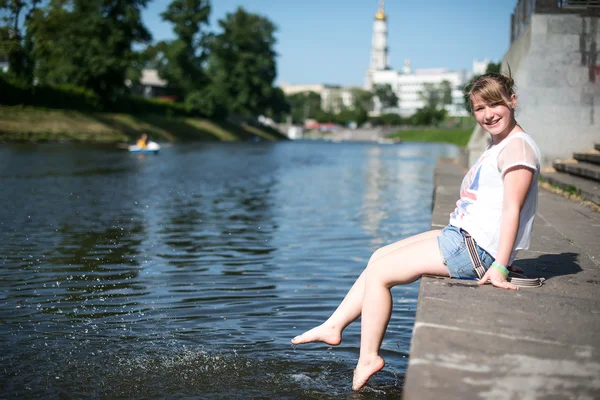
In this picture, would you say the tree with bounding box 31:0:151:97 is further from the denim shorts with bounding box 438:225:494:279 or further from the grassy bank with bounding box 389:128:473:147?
the denim shorts with bounding box 438:225:494:279

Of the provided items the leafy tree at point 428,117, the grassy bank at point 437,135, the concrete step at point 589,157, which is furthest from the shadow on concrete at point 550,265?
the leafy tree at point 428,117

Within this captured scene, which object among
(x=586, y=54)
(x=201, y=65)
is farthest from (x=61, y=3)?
(x=586, y=54)

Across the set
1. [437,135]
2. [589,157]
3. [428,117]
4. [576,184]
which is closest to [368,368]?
[576,184]

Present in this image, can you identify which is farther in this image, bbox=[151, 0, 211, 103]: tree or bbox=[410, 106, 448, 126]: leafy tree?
bbox=[410, 106, 448, 126]: leafy tree

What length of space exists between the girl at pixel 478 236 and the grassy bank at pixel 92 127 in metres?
43.3

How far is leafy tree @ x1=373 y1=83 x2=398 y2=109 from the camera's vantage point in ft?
602

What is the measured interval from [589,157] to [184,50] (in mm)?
76100

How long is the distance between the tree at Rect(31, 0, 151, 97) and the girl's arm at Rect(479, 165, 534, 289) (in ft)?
197

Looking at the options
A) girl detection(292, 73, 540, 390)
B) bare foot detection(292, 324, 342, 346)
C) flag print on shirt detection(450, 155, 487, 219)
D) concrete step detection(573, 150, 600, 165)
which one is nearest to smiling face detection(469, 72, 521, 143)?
girl detection(292, 73, 540, 390)

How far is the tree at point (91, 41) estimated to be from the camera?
61562mm

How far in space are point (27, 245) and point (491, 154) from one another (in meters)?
6.45

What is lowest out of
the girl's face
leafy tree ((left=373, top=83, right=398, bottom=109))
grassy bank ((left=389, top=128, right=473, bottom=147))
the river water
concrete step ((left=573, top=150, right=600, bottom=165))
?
grassy bank ((left=389, top=128, right=473, bottom=147))

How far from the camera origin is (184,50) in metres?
84.8

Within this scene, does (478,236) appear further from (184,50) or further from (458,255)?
(184,50)
